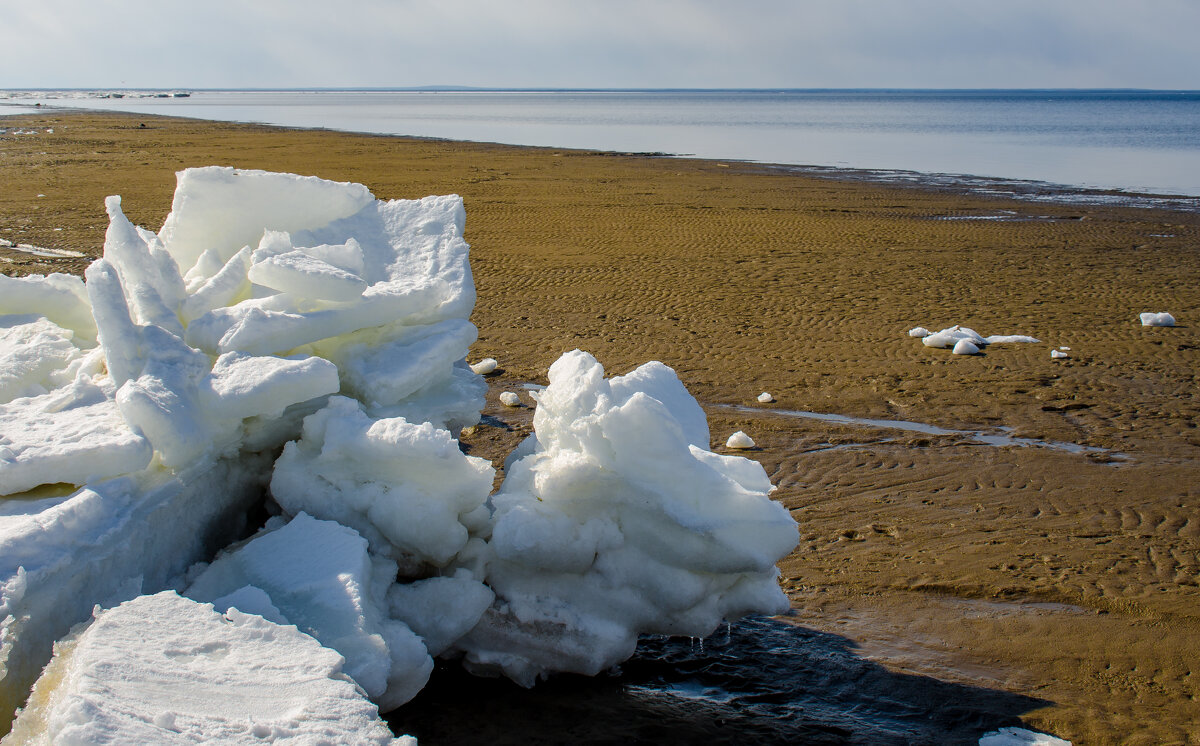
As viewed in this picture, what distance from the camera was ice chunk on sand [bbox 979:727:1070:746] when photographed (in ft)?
13.2

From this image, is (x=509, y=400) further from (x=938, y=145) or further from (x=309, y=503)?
(x=938, y=145)

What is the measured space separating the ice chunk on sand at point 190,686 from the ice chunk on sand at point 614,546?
1.20 meters

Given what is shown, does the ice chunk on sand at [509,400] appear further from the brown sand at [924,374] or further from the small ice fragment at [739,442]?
the small ice fragment at [739,442]

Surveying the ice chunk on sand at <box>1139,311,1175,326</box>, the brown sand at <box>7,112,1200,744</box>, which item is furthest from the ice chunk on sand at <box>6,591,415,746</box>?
the ice chunk on sand at <box>1139,311,1175,326</box>

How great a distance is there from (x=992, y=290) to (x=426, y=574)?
1129cm

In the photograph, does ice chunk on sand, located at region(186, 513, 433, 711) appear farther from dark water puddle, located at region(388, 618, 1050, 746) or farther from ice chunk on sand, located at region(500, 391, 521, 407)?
ice chunk on sand, located at region(500, 391, 521, 407)

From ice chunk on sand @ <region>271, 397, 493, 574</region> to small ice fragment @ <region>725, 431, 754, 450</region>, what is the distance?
3559 mm

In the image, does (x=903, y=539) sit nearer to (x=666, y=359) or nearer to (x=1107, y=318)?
(x=666, y=359)

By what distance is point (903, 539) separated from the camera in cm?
607

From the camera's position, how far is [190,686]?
296 cm

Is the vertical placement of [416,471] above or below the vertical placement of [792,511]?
above

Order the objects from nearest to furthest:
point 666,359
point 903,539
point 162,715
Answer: point 162,715
point 903,539
point 666,359

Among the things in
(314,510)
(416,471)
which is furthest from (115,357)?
(416,471)

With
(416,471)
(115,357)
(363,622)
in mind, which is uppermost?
(115,357)
